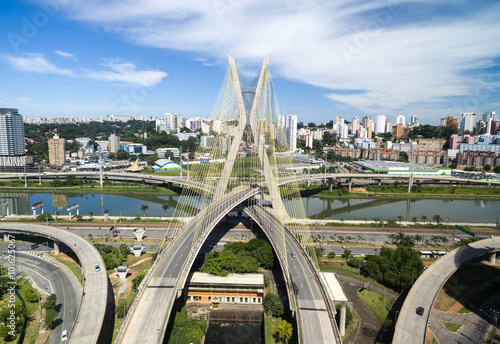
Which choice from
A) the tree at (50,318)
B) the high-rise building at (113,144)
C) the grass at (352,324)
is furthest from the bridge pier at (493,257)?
the high-rise building at (113,144)

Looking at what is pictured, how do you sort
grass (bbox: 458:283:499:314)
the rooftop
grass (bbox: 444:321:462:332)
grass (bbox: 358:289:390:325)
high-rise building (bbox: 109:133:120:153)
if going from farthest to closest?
1. high-rise building (bbox: 109:133:120:153)
2. the rooftop
3. grass (bbox: 458:283:499:314)
4. grass (bbox: 358:289:390:325)
5. grass (bbox: 444:321:462:332)

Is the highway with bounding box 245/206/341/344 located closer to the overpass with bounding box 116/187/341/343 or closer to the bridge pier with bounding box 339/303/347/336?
the overpass with bounding box 116/187/341/343

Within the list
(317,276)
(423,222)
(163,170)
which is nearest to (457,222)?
(423,222)

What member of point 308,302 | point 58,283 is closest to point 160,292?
point 308,302

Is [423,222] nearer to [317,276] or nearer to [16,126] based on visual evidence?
[317,276]

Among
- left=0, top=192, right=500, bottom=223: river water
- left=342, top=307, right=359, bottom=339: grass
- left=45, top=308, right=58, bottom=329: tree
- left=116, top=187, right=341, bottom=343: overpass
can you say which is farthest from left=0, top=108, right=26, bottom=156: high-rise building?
left=342, top=307, right=359, bottom=339: grass

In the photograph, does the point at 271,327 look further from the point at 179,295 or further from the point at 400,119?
the point at 400,119
